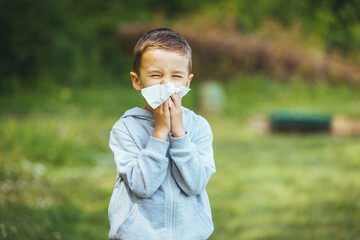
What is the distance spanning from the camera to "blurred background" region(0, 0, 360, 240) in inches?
180

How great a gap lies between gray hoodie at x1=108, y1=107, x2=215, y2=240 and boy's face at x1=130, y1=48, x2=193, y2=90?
19cm

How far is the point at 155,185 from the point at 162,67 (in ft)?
1.72

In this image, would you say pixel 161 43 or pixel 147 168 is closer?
pixel 147 168

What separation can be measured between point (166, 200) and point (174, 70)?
0.58 metres

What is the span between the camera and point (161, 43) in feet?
6.88

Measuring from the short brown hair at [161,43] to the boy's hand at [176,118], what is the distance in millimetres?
218

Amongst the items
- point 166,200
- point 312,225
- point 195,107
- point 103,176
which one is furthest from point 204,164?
point 195,107

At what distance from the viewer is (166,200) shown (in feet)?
6.78

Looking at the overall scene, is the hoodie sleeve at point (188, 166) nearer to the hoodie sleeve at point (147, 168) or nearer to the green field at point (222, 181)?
the hoodie sleeve at point (147, 168)

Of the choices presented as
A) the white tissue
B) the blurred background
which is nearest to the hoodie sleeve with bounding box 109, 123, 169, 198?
the white tissue

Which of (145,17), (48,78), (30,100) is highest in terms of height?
(145,17)

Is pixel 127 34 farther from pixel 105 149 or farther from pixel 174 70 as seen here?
pixel 174 70

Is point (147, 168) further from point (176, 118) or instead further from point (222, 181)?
point (222, 181)

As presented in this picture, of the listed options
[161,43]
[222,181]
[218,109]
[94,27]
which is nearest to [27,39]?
[218,109]
